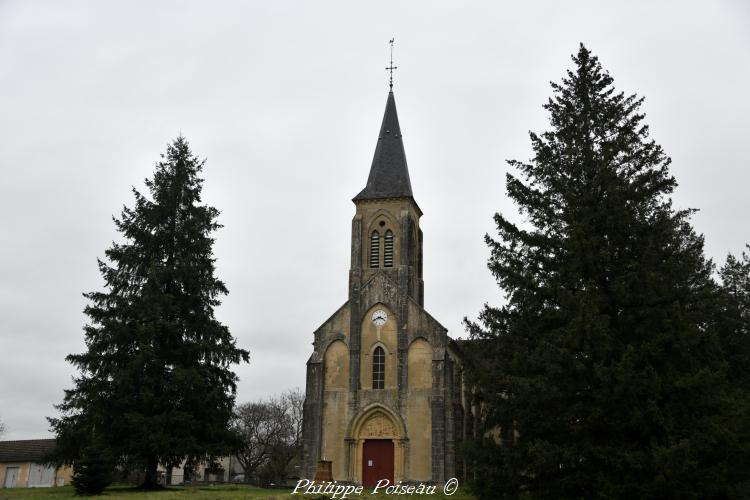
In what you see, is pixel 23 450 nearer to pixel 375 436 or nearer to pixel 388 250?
pixel 375 436

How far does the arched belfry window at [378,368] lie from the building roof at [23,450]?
24384 mm

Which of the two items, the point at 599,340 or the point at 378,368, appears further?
the point at 378,368

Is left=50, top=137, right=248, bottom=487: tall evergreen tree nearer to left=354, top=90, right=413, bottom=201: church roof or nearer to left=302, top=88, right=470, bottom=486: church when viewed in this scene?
left=302, top=88, right=470, bottom=486: church

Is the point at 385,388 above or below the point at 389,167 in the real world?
below

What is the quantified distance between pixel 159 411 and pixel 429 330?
13.1m

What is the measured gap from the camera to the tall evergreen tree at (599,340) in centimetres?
1467

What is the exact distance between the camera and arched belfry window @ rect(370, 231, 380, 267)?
118 feet

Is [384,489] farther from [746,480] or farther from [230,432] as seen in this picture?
[746,480]

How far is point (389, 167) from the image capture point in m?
38.9

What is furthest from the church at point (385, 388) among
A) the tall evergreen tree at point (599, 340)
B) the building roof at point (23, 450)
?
the building roof at point (23, 450)

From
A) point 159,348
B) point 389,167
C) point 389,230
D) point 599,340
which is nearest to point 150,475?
point 159,348

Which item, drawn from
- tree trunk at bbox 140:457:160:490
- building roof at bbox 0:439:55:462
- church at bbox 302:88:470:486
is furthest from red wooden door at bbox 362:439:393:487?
building roof at bbox 0:439:55:462

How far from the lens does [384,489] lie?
28.6m

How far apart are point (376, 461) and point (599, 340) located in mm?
19119
